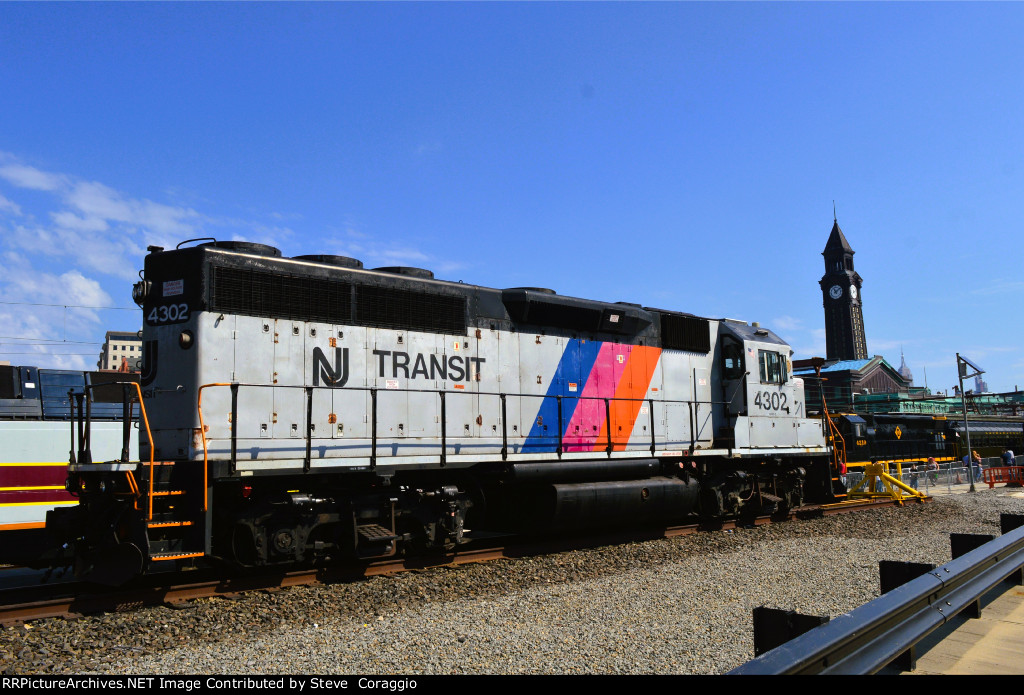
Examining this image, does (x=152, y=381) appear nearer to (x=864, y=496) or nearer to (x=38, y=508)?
(x=38, y=508)

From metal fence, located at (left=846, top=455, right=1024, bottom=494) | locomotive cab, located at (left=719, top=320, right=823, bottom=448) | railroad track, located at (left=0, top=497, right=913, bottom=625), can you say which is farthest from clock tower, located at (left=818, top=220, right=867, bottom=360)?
railroad track, located at (left=0, top=497, right=913, bottom=625)

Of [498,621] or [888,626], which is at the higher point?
[888,626]

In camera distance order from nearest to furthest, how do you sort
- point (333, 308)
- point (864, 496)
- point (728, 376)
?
point (333, 308)
point (728, 376)
point (864, 496)

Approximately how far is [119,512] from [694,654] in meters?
5.96

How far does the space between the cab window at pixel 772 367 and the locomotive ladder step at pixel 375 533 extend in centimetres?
868

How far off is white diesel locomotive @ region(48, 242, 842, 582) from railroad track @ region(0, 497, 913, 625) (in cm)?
23

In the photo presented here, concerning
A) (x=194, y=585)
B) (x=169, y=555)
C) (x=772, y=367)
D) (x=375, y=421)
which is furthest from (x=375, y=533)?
(x=772, y=367)

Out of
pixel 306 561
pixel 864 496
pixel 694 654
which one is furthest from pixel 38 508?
pixel 864 496

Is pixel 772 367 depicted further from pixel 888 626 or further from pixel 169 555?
pixel 169 555

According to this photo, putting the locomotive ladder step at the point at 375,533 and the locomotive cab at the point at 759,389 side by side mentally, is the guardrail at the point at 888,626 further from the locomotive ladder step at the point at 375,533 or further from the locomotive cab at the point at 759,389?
the locomotive cab at the point at 759,389

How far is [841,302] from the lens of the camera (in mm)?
118250

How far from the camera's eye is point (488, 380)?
35.8ft

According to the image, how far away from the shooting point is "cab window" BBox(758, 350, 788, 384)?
1448cm

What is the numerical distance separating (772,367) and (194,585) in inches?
452
